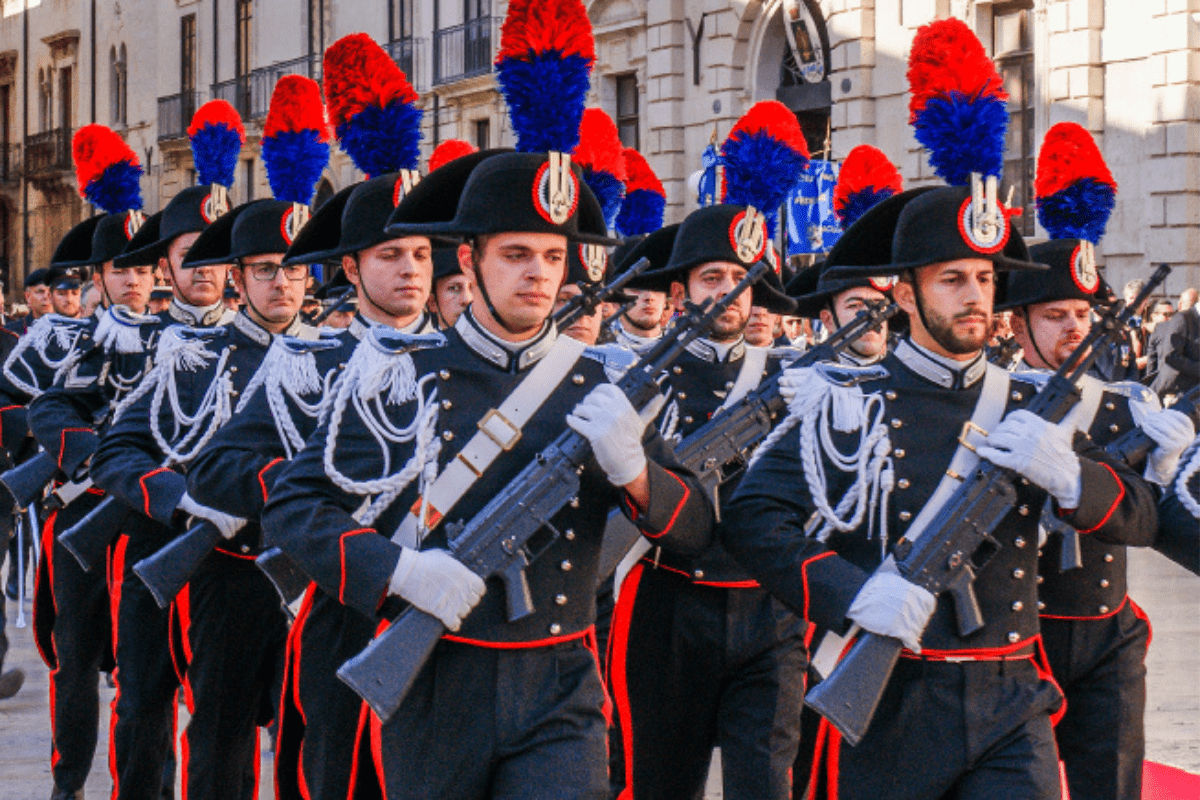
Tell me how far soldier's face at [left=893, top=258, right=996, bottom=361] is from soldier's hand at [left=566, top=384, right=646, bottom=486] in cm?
84

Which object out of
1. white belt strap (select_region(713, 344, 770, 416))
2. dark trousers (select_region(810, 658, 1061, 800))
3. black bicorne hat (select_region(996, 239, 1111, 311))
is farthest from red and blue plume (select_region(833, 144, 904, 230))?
dark trousers (select_region(810, 658, 1061, 800))

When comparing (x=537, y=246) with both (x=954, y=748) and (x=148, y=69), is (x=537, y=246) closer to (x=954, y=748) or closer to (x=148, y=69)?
(x=954, y=748)

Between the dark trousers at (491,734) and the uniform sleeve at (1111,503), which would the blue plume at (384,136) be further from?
the uniform sleeve at (1111,503)

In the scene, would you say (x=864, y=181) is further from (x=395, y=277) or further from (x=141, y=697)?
(x=141, y=697)

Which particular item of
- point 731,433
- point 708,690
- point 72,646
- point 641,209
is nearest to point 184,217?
point 72,646

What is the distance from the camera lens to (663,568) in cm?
546

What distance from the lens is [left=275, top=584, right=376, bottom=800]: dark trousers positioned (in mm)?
4652

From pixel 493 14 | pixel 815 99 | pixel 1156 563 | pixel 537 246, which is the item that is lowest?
pixel 1156 563

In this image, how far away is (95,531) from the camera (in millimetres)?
6113

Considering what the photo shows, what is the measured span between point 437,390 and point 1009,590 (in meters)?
1.40

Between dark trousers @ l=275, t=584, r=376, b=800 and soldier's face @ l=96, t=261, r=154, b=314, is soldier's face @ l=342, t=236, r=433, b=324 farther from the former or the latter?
soldier's face @ l=96, t=261, r=154, b=314

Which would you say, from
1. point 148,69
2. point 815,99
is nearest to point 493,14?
point 815,99

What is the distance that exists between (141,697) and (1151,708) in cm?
436

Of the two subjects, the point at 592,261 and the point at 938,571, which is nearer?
the point at 938,571
